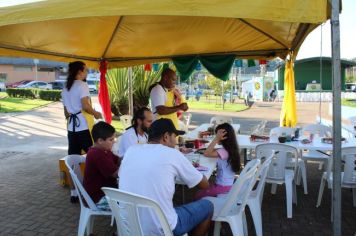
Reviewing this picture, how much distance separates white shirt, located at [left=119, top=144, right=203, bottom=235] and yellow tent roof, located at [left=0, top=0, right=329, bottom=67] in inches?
41.4

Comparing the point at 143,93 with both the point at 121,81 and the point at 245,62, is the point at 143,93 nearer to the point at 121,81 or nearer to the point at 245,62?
the point at 121,81

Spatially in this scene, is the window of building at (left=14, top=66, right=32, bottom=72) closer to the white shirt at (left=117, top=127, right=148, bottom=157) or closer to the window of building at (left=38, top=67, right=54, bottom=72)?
the window of building at (left=38, top=67, right=54, bottom=72)

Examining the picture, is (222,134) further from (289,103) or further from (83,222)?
(289,103)

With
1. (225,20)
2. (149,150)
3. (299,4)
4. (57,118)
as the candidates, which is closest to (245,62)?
(225,20)

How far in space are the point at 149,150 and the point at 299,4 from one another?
1465 mm

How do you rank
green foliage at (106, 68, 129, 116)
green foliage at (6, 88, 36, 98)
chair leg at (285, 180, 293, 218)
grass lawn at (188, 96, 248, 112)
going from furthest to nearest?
1. green foliage at (6, 88, 36, 98)
2. grass lawn at (188, 96, 248, 112)
3. green foliage at (106, 68, 129, 116)
4. chair leg at (285, 180, 293, 218)

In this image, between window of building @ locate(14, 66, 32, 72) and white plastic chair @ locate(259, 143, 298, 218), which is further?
window of building @ locate(14, 66, 32, 72)

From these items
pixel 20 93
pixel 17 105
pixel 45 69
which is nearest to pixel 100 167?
pixel 17 105

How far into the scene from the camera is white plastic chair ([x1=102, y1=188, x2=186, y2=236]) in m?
2.29

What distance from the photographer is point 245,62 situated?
7469 millimetres

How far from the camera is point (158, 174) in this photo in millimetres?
2332

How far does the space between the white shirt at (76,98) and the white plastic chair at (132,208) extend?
98.5 inches

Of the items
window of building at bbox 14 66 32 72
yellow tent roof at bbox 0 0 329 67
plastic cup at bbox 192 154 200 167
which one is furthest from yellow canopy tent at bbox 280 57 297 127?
window of building at bbox 14 66 32 72

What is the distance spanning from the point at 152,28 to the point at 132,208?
3776mm
